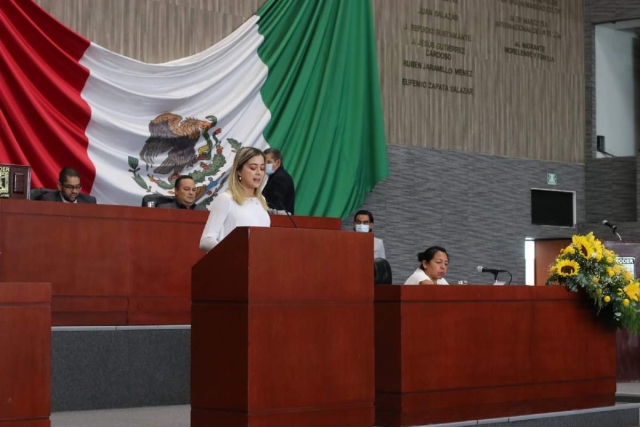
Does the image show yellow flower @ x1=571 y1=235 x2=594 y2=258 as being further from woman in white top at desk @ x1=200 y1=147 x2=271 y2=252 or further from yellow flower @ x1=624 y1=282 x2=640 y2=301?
woman in white top at desk @ x1=200 y1=147 x2=271 y2=252

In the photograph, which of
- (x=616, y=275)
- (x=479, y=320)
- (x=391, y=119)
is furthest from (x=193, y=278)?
(x=391, y=119)

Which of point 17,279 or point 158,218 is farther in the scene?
point 158,218

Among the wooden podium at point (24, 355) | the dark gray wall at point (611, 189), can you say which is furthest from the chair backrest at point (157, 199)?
the dark gray wall at point (611, 189)

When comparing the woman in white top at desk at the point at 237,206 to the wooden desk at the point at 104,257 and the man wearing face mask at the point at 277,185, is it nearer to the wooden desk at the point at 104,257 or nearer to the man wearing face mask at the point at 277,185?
the wooden desk at the point at 104,257

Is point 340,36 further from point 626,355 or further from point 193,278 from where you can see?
point 193,278

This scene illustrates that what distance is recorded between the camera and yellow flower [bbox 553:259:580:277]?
247 inches

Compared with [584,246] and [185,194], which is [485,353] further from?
[185,194]

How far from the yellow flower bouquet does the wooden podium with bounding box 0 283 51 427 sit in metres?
→ 3.07

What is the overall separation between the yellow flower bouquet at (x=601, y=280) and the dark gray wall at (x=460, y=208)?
13.4ft

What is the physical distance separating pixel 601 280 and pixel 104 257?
112 inches

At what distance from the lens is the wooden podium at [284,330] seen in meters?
4.36

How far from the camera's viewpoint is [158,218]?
6789 millimetres

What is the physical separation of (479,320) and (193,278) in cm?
162

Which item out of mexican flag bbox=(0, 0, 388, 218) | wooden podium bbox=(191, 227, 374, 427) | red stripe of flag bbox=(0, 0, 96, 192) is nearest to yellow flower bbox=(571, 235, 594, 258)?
wooden podium bbox=(191, 227, 374, 427)
